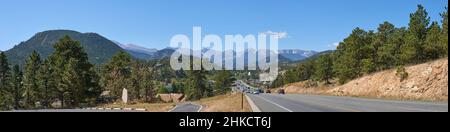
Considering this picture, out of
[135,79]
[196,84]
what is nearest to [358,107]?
[135,79]

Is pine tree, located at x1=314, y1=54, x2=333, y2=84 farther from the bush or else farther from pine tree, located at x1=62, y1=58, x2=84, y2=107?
the bush

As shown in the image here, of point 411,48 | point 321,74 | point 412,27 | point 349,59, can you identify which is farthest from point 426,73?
point 321,74

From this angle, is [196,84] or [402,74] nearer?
[402,74]

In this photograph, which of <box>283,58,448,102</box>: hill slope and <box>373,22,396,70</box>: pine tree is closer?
<box>283,58,448,102</box>: hill slope

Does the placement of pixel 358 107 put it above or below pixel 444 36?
below

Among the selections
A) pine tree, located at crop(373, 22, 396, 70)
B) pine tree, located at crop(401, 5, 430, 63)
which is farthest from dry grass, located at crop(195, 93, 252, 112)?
pine tree, located at crop(373, 22, 396, 70)

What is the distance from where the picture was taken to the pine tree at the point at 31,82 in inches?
3875

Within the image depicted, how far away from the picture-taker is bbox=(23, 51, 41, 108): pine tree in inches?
A: 3875

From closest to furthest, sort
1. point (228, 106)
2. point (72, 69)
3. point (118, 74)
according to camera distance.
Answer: point (228, 106)
point (72, 69)
point (118, 74)

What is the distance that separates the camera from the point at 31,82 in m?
100

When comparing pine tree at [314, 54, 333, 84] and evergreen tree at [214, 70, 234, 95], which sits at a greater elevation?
pine tree at [314, 54, 333, 84]

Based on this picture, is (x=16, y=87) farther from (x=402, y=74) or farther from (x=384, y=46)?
(x=402, y=74)

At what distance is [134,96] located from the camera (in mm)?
105250

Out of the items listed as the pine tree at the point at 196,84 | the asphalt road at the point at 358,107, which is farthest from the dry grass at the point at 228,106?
the pine tree at the point at 196,84
